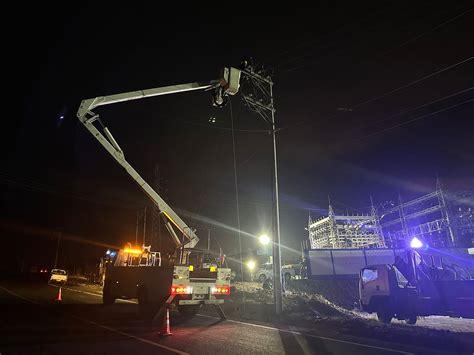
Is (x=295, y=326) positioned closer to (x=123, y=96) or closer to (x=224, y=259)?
(x=224, y=259)

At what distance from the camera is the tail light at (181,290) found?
416 inches

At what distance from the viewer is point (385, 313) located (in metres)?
12.1

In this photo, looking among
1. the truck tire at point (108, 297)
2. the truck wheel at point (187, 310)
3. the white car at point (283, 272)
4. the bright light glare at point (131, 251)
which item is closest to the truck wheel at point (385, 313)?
the truck wheel at point (187, 310)

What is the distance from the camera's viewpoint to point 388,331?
356 inches

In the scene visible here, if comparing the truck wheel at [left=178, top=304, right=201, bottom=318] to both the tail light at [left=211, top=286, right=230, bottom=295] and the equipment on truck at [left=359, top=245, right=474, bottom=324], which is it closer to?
the tail light at [left=211, top=286, right=230, bottom=295]

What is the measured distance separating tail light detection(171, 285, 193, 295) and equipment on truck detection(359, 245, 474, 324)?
735 centimetres

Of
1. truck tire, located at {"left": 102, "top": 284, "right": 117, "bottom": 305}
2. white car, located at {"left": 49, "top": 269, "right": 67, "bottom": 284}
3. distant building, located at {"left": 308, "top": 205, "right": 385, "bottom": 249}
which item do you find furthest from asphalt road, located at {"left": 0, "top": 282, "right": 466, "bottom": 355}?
distant building, located at {"left": 308, "top": 205, "right": 385, "bottom": 249}

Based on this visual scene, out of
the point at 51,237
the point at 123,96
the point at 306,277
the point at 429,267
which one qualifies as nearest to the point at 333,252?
the point at 306,277

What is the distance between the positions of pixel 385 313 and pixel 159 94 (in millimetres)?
12110

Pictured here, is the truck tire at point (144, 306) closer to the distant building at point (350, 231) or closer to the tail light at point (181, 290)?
the tail light at point (181, 290)

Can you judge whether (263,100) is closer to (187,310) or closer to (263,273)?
(187,310)

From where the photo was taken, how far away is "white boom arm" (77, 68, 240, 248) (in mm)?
11000

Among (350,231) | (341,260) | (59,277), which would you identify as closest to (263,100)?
(341,260)

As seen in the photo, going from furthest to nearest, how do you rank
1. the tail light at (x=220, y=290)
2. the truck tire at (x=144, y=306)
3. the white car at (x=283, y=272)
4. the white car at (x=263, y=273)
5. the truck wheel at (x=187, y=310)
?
1. the white car at (x=263, y=273)
2. the white car at (x=283, y=272)
3. the truck wheel at (x=187, y=310)
4. the truck tire at (x=144, y=306)
5. the tail light at (x=220, y=290)
